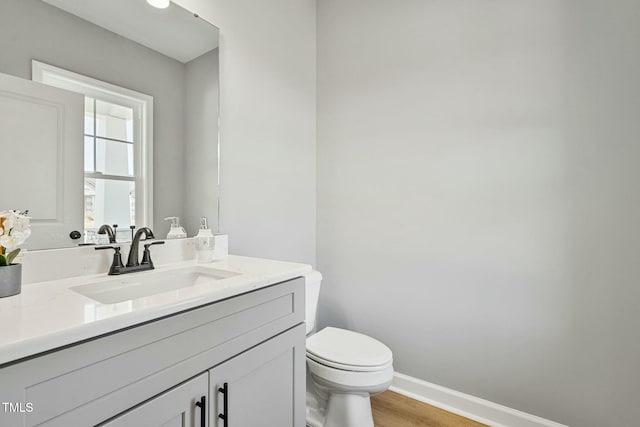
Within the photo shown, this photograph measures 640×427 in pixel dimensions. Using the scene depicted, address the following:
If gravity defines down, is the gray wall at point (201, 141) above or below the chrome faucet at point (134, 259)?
above

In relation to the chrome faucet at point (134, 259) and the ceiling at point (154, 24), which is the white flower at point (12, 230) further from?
the ceiling at point (154, 24)

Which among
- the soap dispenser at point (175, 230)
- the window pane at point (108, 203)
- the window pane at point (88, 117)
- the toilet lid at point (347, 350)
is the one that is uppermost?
the window pane at point (88, 117)

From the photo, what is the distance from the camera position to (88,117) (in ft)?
3.43

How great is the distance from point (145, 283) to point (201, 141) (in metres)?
0.70

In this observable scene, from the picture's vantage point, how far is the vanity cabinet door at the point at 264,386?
808 mm

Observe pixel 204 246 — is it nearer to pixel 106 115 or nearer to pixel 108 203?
pixel 108 203

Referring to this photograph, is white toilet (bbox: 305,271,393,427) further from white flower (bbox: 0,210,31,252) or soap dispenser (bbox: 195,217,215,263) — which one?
white flower (bbox: 0,210,31,252)

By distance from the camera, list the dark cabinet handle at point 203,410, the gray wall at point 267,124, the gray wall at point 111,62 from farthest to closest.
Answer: the gray wall at point 267,124 < the gray wall at point 111,62 < the dark cabinet handle at point 203,410

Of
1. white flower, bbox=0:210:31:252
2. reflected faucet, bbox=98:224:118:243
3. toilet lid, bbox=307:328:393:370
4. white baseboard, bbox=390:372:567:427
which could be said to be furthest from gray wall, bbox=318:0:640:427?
white flower, bbox=0:210:31:252

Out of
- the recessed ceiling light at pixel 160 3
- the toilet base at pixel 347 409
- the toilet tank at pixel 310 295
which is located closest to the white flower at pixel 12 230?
the recessed ceiling light at pixel 160 3

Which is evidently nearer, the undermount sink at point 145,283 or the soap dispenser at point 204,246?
the undermount sink at point 145,283

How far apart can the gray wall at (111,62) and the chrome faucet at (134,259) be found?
0.09 m

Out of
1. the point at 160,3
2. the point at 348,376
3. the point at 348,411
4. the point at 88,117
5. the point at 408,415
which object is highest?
the point at 160,3

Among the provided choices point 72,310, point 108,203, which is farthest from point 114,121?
point 72,310
